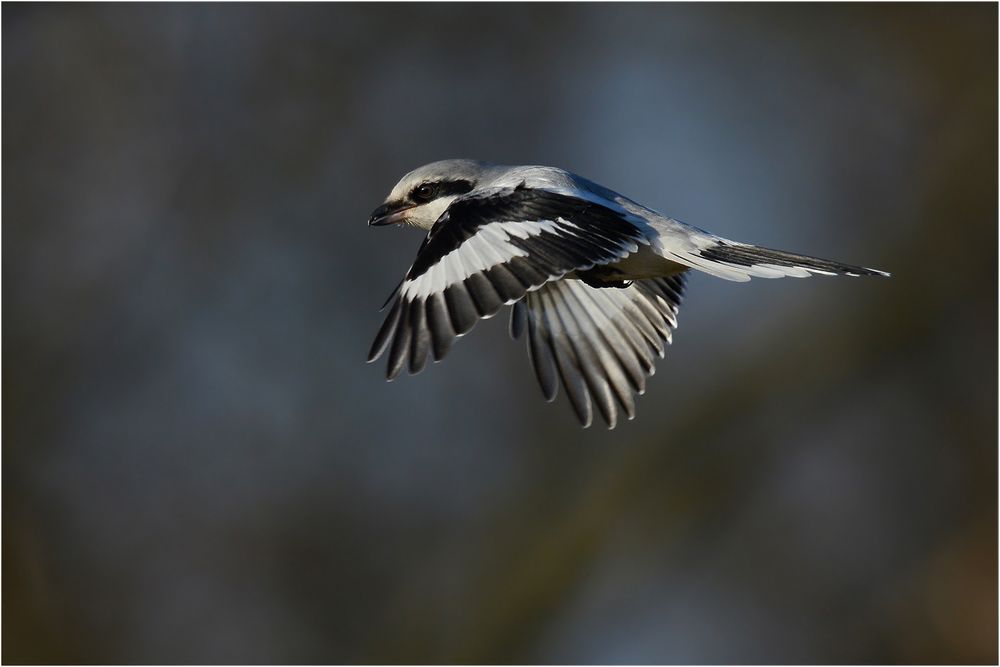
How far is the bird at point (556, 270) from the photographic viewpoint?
3119 mm

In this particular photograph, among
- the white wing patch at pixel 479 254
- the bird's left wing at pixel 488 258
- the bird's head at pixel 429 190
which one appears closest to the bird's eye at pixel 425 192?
the bird's head at pixel 429 190

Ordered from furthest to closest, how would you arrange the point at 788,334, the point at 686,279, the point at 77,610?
1. the point at 77,610
2. the point at 788,334
3. the point at 686,279

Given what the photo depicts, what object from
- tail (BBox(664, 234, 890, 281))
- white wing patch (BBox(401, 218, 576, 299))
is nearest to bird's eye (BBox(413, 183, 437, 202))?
white wing patch (BBox(401, 218, 576, 299))

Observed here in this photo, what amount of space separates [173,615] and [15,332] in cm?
192

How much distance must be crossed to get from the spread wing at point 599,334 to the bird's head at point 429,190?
405 millimetres

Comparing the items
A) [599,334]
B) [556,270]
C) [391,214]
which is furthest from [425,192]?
[556,270]

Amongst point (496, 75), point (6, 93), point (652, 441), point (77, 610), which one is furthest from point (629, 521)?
point (6, 93)

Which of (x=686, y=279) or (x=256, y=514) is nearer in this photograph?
(x=686, y=279)

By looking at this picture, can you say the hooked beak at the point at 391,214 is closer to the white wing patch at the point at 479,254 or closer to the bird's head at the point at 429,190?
the bird's head at the point at 429,190

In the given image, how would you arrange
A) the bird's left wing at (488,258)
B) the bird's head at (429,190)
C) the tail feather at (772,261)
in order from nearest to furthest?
the bird's left wing at (488,258), the tail feather at (772,261), the bird's head at (429,190)

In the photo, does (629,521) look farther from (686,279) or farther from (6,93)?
(6,93)

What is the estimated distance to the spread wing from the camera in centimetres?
386

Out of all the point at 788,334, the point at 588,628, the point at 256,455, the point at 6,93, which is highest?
the point at 6,93

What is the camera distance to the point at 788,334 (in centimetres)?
716
